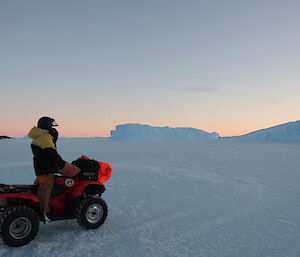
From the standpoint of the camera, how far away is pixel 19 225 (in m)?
3.41

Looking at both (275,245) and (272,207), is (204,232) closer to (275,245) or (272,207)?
(275,245)

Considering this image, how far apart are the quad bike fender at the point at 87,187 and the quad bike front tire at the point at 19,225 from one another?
0.64 metres

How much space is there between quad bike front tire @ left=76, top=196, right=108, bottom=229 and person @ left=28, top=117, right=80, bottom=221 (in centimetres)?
42

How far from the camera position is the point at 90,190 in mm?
4129

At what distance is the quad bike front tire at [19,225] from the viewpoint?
10.6 feet

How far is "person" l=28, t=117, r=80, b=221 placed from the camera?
11.5ft

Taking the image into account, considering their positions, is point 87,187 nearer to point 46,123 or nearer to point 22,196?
point 22,196

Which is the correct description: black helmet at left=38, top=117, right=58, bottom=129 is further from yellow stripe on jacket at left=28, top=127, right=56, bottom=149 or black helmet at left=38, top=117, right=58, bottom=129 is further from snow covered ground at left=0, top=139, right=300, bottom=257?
snow covered ground at left=0, top=139, right=300, bottom=257

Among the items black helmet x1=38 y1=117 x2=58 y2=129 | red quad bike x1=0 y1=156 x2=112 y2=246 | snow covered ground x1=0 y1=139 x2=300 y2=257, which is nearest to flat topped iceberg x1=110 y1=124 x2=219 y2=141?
snow covered ground x1=0 y1=139 x2=300 y2=257

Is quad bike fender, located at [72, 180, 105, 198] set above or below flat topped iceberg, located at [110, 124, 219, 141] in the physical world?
below

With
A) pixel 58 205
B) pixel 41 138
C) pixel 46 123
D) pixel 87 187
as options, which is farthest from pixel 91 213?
pixel 46 123

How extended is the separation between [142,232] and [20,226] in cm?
174

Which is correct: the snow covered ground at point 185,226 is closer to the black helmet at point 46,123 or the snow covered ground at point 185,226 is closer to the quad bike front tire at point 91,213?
the quad bike front tire at point 91,213

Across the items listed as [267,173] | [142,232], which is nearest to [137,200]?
[142,232]
